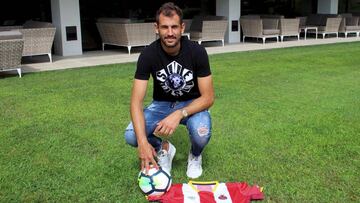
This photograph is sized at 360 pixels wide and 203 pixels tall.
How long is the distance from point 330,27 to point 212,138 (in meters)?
11.9

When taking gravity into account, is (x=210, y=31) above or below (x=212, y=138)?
above

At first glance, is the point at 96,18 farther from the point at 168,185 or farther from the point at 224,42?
the point at 168,185

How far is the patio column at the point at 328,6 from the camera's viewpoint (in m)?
16.5

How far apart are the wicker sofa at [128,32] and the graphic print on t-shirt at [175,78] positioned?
720 cm


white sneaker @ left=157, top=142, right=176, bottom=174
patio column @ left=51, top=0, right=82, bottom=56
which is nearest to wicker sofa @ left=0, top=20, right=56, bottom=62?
patio column @ left=51, top=0, right=82, bottom=56

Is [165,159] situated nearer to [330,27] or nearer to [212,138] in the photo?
A: [212,138]

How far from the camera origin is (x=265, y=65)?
9.02 metres

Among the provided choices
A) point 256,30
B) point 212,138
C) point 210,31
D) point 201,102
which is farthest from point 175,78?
point 256,30

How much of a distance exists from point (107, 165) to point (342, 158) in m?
1.96

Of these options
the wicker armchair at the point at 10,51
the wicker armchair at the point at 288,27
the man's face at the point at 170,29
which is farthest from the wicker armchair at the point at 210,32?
the man's face at the point at 170,29

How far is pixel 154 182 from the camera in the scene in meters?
3.02

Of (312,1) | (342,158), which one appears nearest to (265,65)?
(342,158)

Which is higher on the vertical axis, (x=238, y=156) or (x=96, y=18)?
(x=96, y=18)

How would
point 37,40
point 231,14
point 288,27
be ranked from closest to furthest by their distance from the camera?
1. point 37,40
2. point 231,14
3. point 288,27
